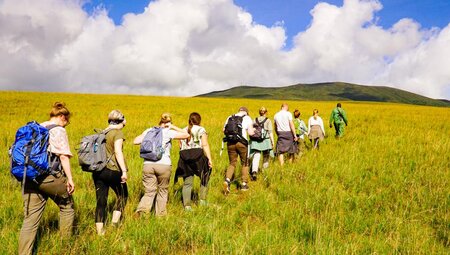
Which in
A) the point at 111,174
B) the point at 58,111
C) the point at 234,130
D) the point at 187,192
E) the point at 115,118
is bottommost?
the point at 187,192

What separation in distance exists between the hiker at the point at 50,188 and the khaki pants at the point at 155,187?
1616 mm

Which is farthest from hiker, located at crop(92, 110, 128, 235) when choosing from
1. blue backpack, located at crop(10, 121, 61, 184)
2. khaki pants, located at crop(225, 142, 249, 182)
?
khaki pants, located at crop(225, 142, 249, 182)

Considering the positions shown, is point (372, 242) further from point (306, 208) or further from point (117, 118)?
point (117, 118)

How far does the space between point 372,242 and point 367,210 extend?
1592 millimetres

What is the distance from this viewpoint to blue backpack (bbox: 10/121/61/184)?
370cm

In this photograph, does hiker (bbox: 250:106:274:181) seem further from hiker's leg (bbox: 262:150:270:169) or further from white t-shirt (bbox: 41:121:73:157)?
white t-shirt (bbox: 41:121:73:157)

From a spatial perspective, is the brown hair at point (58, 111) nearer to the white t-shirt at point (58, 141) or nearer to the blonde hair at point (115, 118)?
the white t-shirt at point (58, 141)

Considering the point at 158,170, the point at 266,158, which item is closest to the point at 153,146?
the point at 158,170

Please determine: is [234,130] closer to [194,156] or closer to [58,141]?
[194,156]

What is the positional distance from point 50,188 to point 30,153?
1.71 ft

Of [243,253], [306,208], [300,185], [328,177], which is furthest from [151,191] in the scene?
[328,177]

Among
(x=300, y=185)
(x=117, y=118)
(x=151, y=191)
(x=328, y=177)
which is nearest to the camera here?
(x=117, y=118)

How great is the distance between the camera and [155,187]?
5809 millimetres

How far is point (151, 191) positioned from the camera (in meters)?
Answer: 5.78
